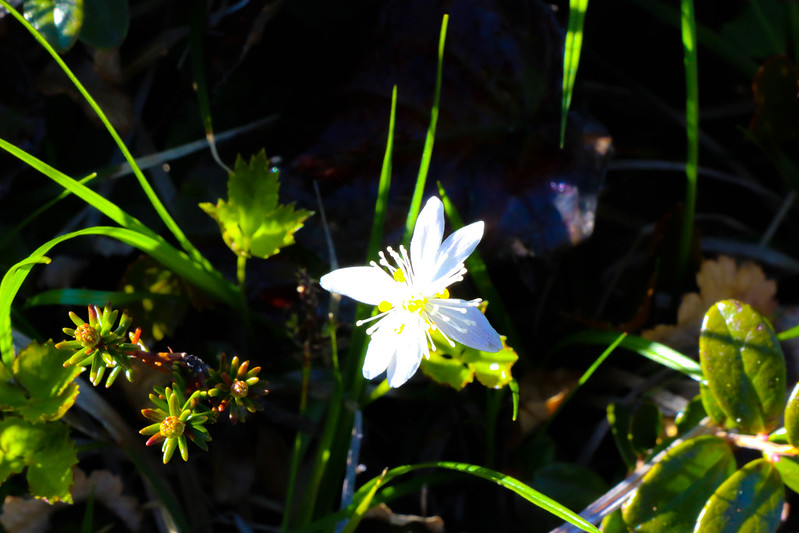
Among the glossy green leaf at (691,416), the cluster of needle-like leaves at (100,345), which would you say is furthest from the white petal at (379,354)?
the glossy green leaf at (691,416)

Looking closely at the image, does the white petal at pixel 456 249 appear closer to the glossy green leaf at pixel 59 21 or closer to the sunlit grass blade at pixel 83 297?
the sunlit grass blade at pixel 83 297

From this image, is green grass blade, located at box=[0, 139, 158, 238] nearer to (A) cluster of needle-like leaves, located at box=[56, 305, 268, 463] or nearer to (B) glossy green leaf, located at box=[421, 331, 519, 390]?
(A) cluster of needle-like leaves, located at box=[56, 305, 268, 463]

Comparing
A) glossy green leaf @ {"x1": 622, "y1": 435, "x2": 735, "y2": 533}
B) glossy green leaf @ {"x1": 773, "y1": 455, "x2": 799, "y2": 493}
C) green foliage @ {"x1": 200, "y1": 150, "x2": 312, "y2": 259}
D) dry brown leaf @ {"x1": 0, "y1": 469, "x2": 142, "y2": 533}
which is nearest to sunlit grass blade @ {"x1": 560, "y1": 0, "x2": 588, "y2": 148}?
green foliage @ {"x1": 200, "y1": 150, "x2": 312, "y2": 259}

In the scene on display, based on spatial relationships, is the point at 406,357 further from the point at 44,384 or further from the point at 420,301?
the point at 44,384

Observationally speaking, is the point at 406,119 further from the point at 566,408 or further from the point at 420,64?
the point at 566,408

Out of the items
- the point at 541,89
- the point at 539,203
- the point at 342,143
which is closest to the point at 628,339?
the point at 539,203
